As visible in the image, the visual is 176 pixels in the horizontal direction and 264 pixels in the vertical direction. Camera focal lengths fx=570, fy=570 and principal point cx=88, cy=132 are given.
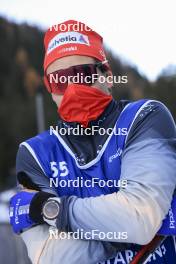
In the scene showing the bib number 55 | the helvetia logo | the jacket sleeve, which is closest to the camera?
the jacket sleeve

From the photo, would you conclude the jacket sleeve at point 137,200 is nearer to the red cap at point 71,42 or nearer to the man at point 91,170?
the man at point 91,170

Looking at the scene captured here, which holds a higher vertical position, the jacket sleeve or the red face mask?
the red face mask

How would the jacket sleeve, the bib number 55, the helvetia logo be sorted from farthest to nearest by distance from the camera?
the helvetia logo < the bib number 55 < the jacket sleeve

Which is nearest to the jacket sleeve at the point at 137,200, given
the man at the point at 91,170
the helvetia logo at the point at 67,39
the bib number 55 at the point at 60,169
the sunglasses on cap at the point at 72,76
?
the man at the point at 91,170

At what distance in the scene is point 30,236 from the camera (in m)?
1.81

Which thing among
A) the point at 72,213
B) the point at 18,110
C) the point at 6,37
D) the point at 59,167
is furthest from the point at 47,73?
the point at 6,37

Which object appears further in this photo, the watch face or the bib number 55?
the bib number 55

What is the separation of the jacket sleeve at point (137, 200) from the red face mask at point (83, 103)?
18 cm

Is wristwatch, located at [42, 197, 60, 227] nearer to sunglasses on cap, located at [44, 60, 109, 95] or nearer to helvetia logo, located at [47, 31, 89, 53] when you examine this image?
sunglasses on cap, located at [44, 60, 109, 95]

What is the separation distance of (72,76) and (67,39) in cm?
15

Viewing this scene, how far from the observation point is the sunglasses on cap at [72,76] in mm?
1907

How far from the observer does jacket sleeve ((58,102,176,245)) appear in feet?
5.52

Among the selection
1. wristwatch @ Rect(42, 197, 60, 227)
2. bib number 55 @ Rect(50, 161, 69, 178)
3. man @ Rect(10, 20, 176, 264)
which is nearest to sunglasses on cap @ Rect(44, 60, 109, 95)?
man @ Rect(10, 20, 176, 264)

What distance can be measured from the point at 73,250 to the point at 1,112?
44.5m
